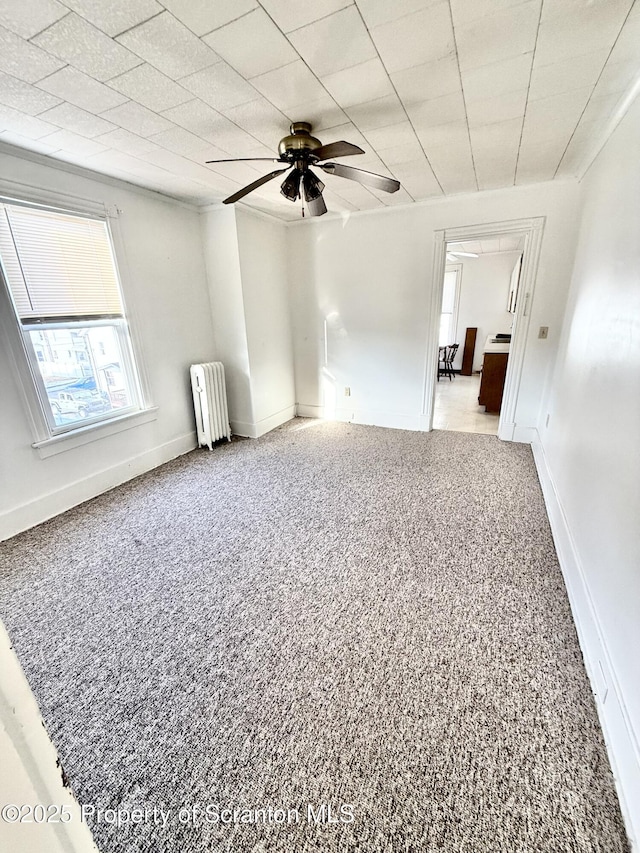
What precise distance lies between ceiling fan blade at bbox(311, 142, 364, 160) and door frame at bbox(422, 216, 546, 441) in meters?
2.08

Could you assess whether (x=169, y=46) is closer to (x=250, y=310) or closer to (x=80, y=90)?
(x=80, y=90)

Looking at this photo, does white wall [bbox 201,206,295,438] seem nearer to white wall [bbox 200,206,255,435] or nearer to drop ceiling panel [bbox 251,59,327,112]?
white wall [bbox 200,206,255,435]

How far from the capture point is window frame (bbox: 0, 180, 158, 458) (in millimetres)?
2242

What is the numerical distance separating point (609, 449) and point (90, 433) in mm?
3313

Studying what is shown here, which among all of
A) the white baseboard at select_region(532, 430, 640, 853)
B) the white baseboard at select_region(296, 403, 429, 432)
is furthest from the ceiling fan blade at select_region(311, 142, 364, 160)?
the white baseboard at select_region(296, 403, 429, 432)

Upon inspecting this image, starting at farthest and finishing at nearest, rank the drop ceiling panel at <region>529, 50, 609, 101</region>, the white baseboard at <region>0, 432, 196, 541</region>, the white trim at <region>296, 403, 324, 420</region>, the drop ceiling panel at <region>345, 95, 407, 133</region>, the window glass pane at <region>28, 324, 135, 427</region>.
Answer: the white trim at <region>296, 403, 324, 420</region> → the window glass pane at <region>28, 324, 135, 427</region> → the white baseboard at <region>0, 432, 196, 541</region> → the drop ceiling panel at <region>345, 95, 407, 133</region> → the drop ceiling panel at <region>529, 50, 609, 101</region>

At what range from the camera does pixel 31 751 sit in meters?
0.41

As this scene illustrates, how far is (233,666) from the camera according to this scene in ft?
4.85

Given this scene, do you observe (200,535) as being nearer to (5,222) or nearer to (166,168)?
(5,222)

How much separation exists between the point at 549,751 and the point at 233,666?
117cm

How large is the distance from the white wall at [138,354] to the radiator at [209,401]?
5.1 inches

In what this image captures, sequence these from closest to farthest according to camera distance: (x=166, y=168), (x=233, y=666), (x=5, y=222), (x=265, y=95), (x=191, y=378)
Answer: (x=233, y=666), (x=265, y=95), (x=5, y=222), (x=166, y=168), (x=191, y=378)

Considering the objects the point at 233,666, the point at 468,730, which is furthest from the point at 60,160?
the point at 468,730

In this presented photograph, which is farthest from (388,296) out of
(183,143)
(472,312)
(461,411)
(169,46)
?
(472,312)
